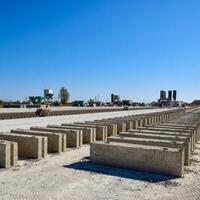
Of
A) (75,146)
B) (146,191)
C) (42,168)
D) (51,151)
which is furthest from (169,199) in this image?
(75,146)

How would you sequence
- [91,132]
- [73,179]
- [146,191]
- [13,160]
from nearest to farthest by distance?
1. [146,191]
2. [73,179]
3. [13,160]
4. [91,132]

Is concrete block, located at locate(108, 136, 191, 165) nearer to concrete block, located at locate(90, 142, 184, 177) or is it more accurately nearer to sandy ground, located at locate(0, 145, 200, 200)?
sandy ground, located at locate(0, 145, 200, 200)

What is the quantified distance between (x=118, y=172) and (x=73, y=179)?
55.2 inches

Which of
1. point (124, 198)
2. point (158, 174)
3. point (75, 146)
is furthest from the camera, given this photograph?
point (75, 146)

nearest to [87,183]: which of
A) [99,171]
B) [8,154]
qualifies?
[99,171]

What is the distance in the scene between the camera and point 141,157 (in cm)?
896

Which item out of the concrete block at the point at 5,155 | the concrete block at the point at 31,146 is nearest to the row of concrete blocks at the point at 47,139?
the concrete block at the point at 31,146

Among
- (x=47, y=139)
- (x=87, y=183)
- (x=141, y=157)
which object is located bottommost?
(x=87, y=183)

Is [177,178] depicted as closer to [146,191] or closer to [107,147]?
[146,191]

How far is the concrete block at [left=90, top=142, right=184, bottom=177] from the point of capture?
8.48m

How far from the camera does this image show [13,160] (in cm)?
923

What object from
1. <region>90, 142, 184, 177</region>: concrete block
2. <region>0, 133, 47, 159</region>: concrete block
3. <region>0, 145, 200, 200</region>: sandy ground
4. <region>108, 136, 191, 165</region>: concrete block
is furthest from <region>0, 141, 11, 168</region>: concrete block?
<region>108, 136, 191, 165</region>: concrete block

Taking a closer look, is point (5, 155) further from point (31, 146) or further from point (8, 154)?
point (31, 146)

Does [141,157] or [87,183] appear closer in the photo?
[87,183]
